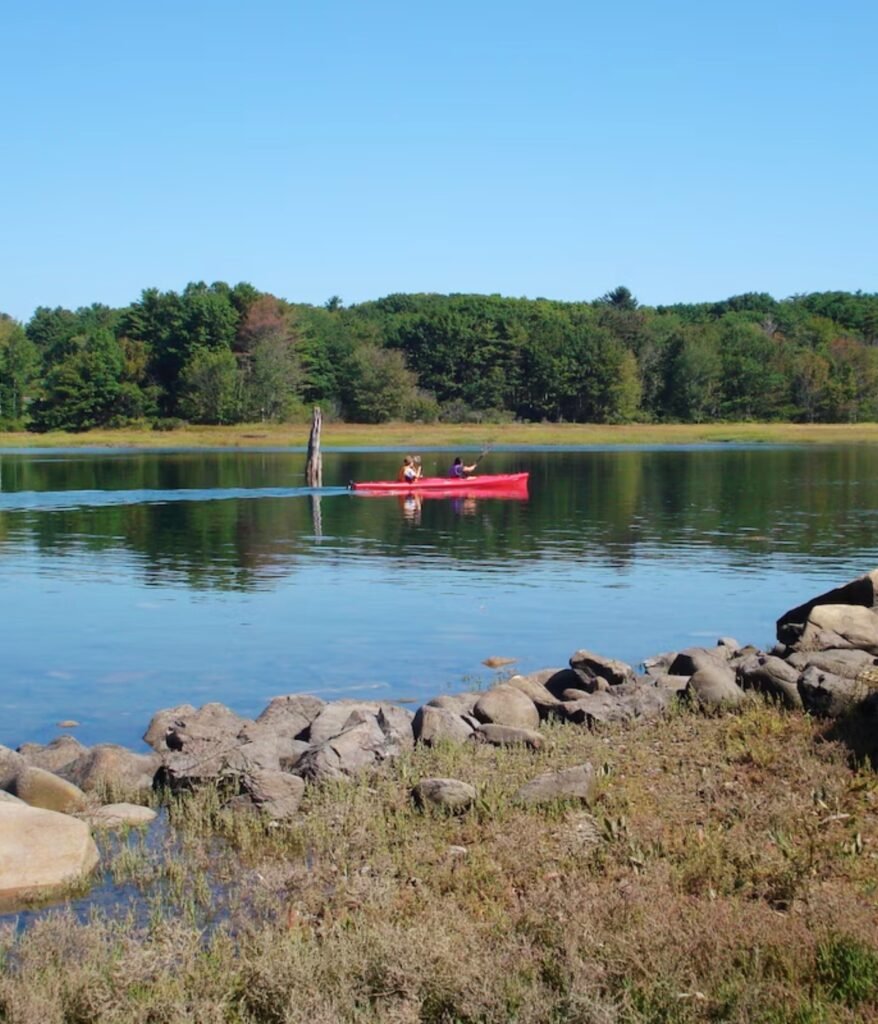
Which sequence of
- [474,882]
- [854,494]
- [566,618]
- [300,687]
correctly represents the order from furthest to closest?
[854,494] → [566,618] → [300,687] → [474,882]

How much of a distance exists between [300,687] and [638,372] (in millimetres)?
130531

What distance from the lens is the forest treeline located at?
5054 inches

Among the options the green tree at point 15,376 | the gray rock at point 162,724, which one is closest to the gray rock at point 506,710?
the gray rock at point 162,724

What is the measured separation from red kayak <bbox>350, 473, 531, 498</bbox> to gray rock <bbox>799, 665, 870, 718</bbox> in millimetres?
41576

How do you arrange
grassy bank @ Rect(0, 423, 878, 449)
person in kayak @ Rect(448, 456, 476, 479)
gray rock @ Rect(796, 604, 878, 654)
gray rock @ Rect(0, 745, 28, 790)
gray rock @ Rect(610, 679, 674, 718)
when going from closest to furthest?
gray rock @ Rect(0, 745, 28, 790) → gray rock @ Rect(610, 679, 674, 718) → gray rock @ Rect(796, 604, 878, 654) → person in kayak @ Rect(448, 456, 476, 479) → grassy bank @ Rect(0, 423, 878, 449)

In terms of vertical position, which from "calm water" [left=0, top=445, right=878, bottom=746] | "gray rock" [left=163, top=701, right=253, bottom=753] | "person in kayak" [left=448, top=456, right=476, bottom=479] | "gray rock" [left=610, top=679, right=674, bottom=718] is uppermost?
"person in kayak" [left=448, top=456, right=476, bottom=479]

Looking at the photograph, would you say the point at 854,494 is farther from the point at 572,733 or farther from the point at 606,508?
the point at 572,733

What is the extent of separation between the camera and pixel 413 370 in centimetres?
14738

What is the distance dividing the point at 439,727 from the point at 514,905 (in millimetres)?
5104

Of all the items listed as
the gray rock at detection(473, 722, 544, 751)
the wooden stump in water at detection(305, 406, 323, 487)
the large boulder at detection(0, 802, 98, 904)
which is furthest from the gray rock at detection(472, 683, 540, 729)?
the wooden stump in water at detection(305, 406, 323, 487)

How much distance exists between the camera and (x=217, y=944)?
8.80m

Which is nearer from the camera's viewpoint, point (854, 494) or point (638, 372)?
point (854, 494)

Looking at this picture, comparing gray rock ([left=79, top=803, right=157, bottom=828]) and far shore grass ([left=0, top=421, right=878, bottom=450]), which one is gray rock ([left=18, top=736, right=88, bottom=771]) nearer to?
gray rock ([left=79, top=803, right=157, bottom=828])

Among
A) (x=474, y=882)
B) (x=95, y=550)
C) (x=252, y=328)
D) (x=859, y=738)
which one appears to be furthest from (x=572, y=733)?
(x=252, y=328)
